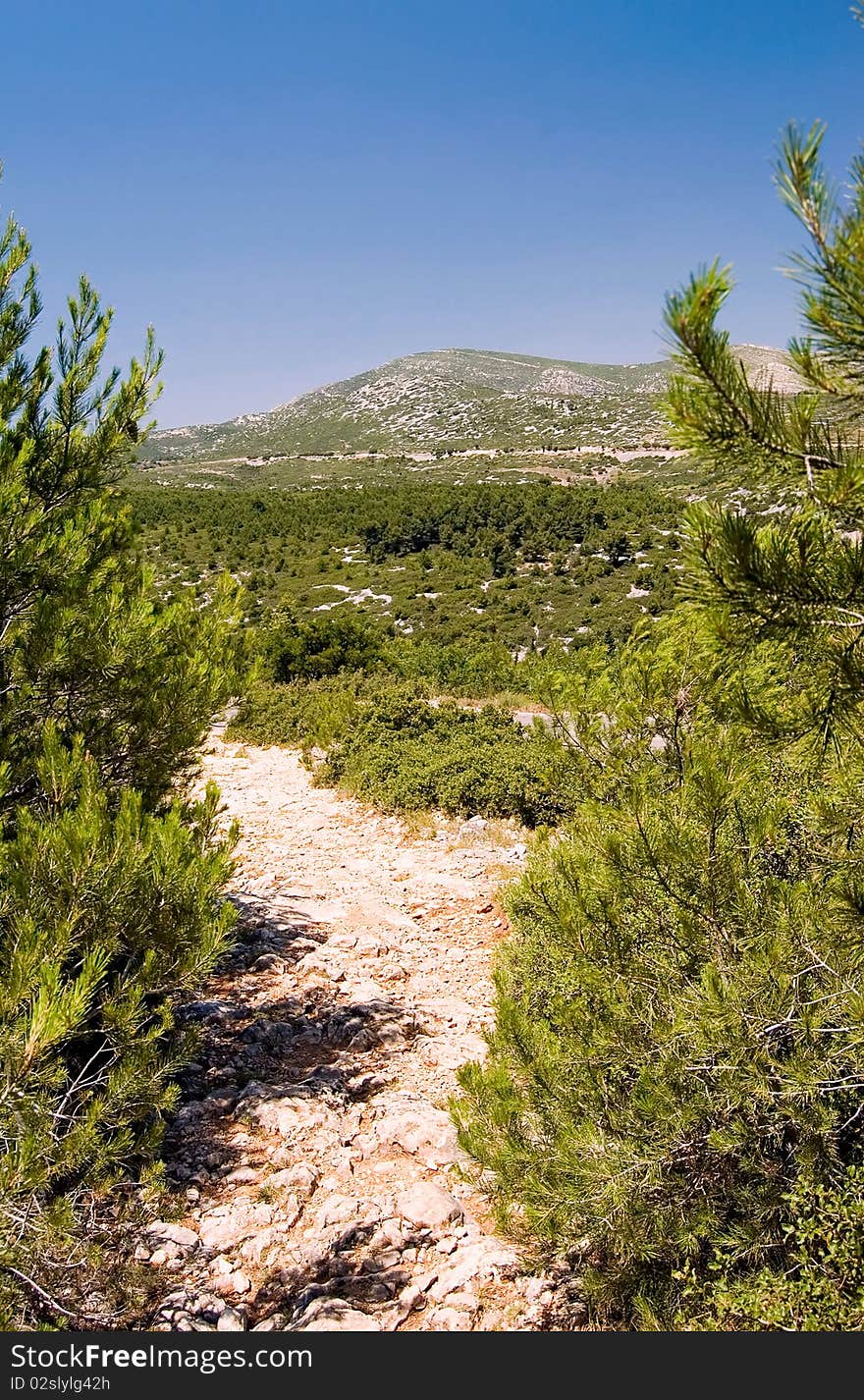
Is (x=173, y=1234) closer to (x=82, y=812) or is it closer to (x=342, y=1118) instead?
(x=342, y=1118)

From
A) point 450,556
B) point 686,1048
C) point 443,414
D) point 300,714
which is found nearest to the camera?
point 686,1048

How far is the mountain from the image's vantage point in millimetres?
103875

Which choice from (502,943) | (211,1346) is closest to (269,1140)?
(211,1346)

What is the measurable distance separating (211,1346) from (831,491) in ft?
10.2

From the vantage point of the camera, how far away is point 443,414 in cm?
13050

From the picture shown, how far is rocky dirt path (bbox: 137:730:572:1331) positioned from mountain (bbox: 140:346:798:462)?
2369 inches

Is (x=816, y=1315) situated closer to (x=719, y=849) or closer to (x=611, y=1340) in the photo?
(x=611, y=1340)

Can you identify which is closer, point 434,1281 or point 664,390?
point 664,390

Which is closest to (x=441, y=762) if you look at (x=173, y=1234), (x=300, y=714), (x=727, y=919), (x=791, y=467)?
(x=300, y=714)

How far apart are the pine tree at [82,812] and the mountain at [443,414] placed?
6206cm

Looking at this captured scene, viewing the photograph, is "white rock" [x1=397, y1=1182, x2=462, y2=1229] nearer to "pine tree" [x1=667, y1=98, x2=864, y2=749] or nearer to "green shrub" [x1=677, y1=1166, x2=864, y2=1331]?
"green shrub" [x1=677, y1=1166, x2=864, y2=1331]

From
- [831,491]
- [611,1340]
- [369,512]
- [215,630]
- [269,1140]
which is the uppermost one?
[369,512]

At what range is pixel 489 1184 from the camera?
2.79m

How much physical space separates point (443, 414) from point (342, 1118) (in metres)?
138
